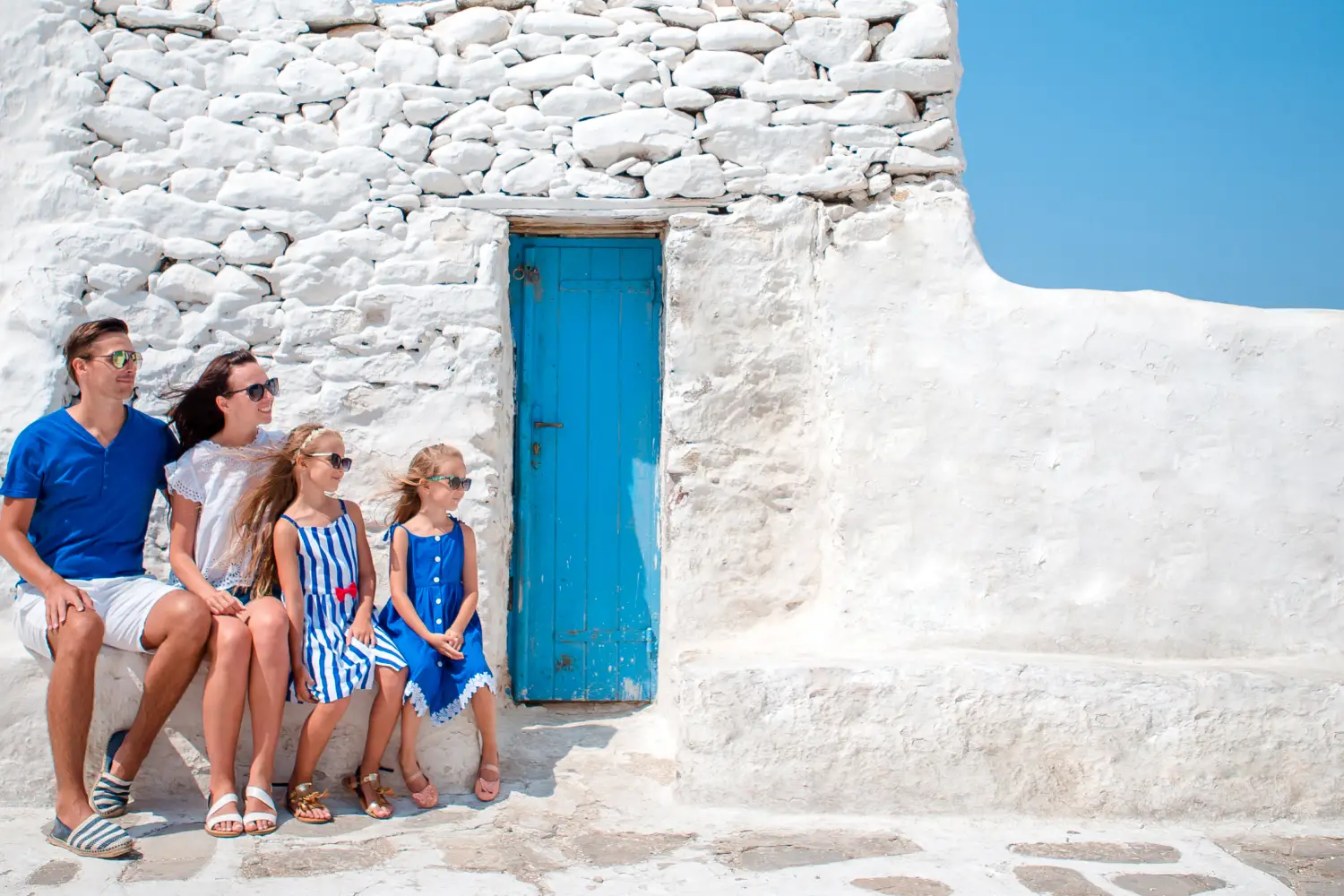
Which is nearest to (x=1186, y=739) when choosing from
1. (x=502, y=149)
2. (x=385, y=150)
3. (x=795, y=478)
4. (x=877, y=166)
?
(x=795, y=478)

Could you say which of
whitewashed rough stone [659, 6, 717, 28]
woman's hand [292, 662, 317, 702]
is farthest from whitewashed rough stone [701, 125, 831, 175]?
woman's hand [292, 662, 317, 702]

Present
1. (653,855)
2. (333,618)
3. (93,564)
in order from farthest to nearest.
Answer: (333,618), (93,564), (653,855)

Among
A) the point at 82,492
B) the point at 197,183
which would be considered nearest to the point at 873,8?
the point at 197,183

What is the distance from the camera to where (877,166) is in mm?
3977

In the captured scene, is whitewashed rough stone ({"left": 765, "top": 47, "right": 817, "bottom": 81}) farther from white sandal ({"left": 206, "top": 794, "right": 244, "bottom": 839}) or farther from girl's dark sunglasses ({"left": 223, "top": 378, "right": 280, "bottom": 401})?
white sandal ({"left": 206, "top": 794, "right": 244, "bottom": 839})

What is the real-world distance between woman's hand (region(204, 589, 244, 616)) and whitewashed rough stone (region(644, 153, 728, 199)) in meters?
2.04

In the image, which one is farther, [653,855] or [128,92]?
[128,92]

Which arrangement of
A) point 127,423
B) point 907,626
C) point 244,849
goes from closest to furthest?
1. point 244,849
2. point 127,423
3. point 907,626

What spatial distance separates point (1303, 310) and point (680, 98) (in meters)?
2.35

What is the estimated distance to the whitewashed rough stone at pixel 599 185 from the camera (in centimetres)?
396

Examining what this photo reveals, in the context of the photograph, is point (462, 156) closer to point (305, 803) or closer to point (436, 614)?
point (436, 614)

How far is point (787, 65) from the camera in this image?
399 cm

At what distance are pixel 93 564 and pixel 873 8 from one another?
10.8 feet

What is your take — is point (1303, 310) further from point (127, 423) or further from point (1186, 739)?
point (127, 423)
